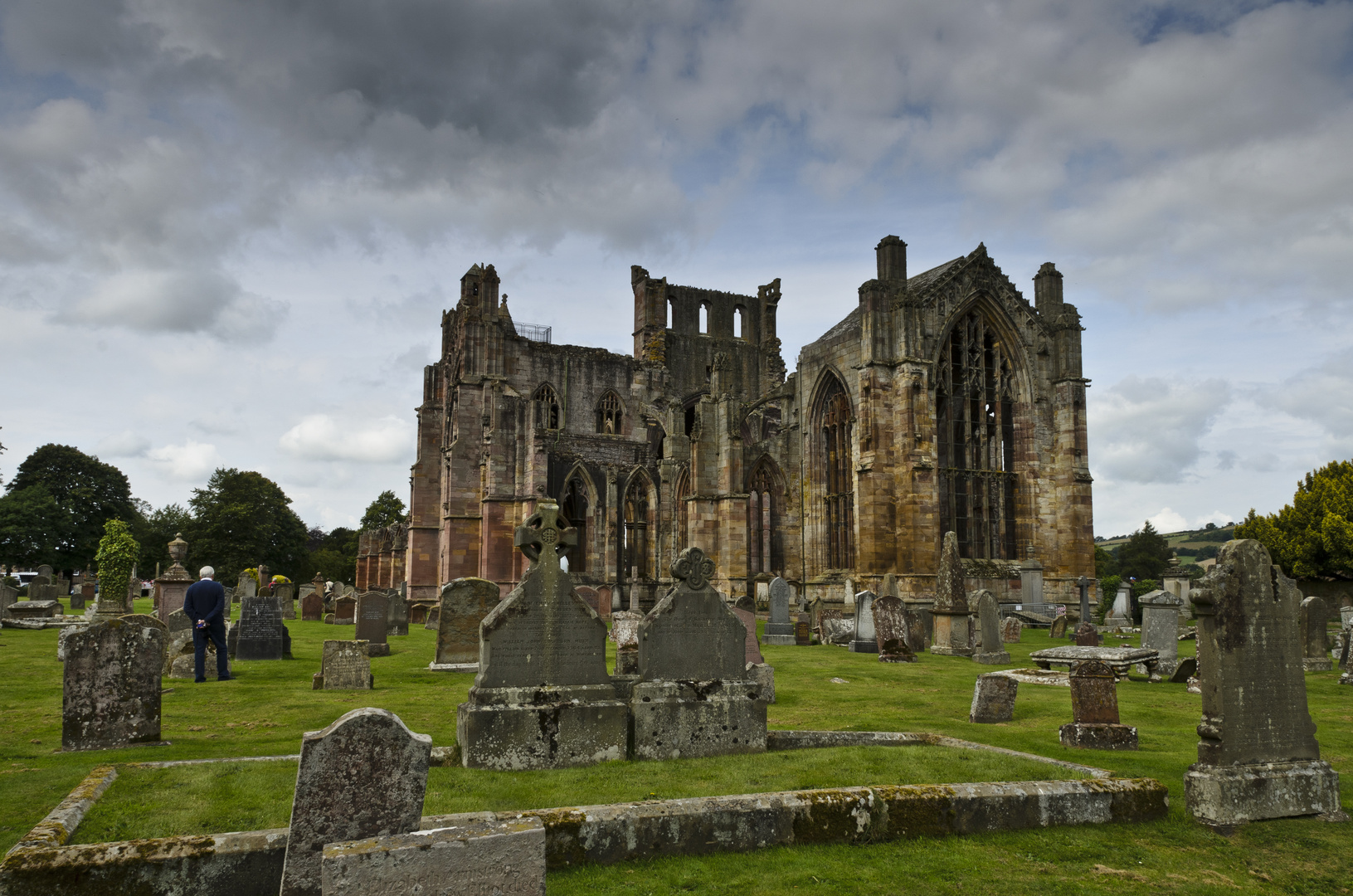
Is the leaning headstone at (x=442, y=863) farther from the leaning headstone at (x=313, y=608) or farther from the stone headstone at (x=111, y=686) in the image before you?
the leaning headstone at (x=313, y=608)

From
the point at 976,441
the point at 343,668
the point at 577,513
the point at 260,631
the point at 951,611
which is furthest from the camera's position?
the point at 577,513

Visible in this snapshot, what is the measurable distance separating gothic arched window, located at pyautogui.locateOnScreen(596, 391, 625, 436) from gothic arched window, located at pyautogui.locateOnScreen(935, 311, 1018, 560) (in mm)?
17373

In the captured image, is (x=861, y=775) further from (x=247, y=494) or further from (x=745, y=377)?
(x=247, y=494)

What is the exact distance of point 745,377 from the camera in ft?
157

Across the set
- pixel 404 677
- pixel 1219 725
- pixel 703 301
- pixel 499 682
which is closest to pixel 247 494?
pixel 703 301

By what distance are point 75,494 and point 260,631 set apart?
165 feet

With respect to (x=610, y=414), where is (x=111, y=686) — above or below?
below

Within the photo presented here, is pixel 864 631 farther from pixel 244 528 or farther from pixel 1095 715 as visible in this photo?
pixel 244 528

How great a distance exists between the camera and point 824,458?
30.2 m

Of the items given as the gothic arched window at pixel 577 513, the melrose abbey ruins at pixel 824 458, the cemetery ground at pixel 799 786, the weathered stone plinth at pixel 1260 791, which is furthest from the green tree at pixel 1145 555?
the weathered stone plinth at pixel 1260 791

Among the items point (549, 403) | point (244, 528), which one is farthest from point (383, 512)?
point (549, 403)

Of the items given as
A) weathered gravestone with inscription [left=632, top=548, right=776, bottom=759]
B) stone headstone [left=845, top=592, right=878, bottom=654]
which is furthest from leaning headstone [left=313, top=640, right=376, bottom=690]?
stone headstone [left=845, top=592, right=878, bottom=654]

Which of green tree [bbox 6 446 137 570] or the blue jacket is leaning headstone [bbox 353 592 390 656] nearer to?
the blue jacket

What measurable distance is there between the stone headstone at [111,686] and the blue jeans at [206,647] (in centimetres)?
496
